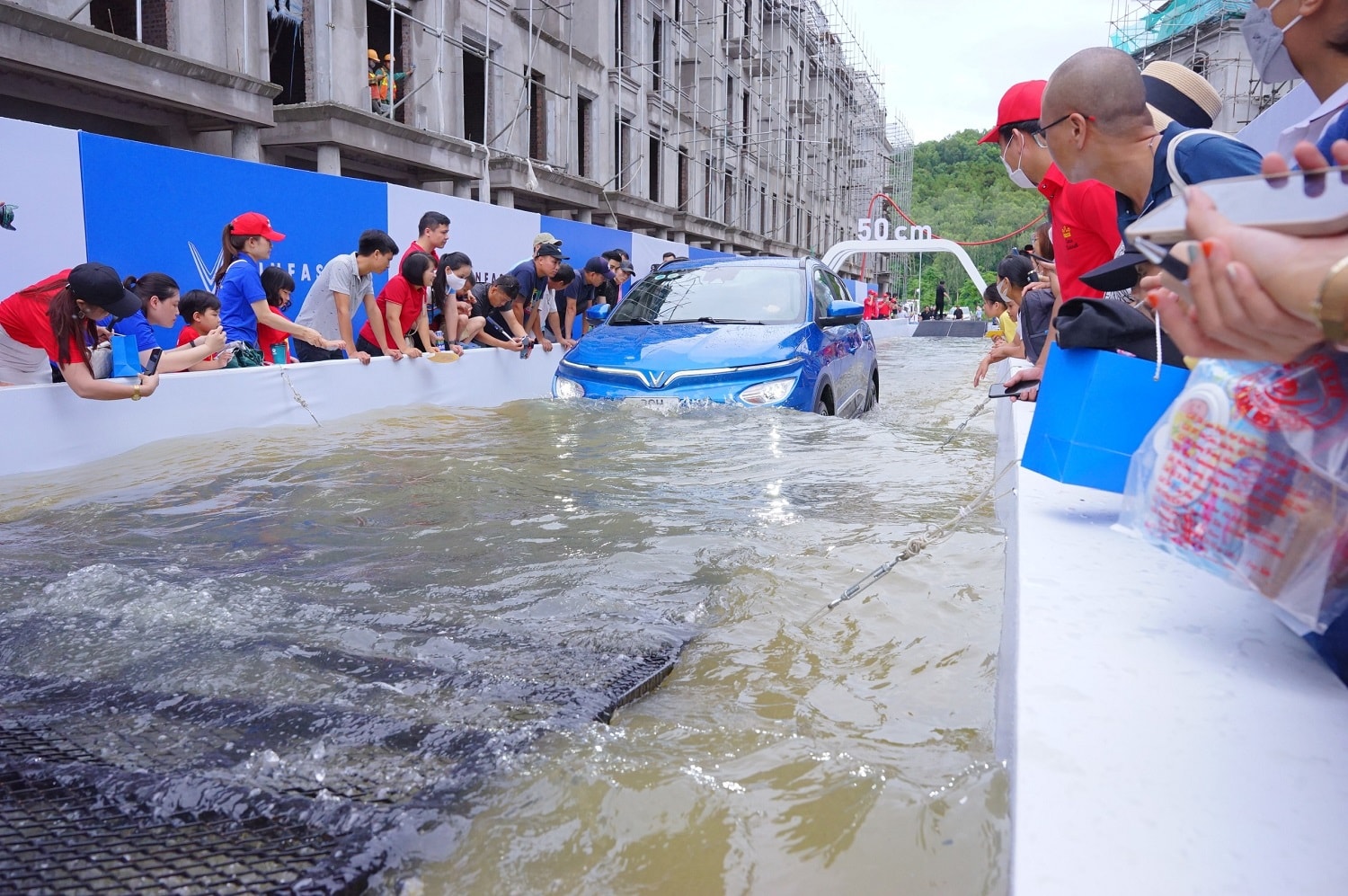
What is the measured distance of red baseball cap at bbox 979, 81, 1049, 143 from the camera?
4.24 meters

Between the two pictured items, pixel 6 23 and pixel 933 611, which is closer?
pixel 933 611

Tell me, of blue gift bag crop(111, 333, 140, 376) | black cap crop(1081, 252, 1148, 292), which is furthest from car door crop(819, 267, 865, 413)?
black cap crop(1081, 252, 1148, 292)

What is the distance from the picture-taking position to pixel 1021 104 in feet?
14.0

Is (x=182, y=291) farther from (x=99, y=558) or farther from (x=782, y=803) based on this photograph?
(x=782, y=803)

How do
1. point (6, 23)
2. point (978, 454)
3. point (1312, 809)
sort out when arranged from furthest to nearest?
1. point (6, 23)
2. point (978, 454)
3. point (1312, 809)

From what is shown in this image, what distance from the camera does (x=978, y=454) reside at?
6379 millimetres

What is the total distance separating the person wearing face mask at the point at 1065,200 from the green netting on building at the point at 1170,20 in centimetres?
2362

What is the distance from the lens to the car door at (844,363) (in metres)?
7.90

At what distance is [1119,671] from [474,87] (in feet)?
71.5

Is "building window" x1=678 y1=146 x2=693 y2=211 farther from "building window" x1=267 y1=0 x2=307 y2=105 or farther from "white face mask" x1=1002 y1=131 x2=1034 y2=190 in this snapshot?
"white face mask" x1=1002 y1=131 x2=1034 y2=190

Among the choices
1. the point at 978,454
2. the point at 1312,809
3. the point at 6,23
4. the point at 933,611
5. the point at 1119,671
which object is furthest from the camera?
the point at 6,23

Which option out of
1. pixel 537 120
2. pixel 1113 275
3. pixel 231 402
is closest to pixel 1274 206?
pixel 1113 275

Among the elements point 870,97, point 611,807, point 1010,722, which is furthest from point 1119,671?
Answer: point 870,97

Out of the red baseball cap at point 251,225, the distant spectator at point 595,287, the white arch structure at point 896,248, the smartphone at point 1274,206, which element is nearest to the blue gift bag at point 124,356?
the red baseball cap at point 251,225
